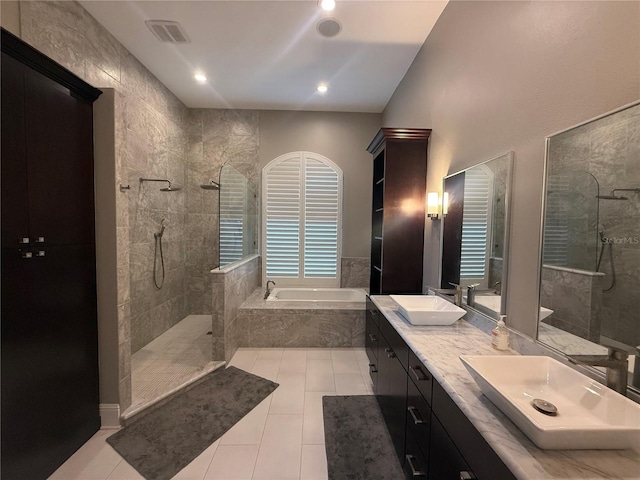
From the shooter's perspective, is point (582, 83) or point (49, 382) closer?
point (582, 83)

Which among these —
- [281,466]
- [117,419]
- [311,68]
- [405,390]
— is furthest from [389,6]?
[117,419]

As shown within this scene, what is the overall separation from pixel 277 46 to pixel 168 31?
3.31 ft

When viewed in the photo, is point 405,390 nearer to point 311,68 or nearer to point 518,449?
point 518,449

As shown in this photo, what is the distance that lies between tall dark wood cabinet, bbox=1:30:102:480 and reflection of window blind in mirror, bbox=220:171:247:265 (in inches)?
53.6

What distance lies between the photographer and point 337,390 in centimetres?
250

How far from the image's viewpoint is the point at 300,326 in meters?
3.29

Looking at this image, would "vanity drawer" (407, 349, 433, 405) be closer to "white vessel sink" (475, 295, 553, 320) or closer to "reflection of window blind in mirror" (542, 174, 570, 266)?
"white vessel sink" (475, 295, 553, 320)

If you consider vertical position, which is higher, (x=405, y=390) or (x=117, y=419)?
(x=405, y=390)

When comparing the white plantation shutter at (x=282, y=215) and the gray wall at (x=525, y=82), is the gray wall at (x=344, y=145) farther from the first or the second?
the gray wall at (x=525, y=82)

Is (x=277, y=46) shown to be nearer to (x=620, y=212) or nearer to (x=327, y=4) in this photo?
(x=327, y=4)

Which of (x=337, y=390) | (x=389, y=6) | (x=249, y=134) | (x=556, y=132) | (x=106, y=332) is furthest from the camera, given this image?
(x=249, y=134)

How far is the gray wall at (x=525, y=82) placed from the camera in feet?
3.37

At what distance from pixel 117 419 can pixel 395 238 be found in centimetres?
272

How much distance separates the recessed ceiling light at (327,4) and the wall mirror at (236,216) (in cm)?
186
